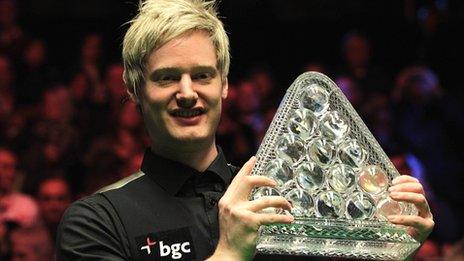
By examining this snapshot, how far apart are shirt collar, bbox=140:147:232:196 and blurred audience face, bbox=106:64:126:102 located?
160 inches

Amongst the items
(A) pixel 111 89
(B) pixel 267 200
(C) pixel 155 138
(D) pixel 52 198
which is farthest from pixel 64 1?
(B) pixel 267 200

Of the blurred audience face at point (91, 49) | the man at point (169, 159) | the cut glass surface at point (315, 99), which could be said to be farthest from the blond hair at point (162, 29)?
the blurred audience face at point (91, 49)

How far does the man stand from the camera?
2965mm

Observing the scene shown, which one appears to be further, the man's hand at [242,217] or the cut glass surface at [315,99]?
the cut glass surface at [315,99]

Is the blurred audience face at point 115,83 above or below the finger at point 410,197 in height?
below

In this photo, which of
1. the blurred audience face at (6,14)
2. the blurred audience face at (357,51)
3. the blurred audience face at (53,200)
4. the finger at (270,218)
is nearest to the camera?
the finger at (270,218)

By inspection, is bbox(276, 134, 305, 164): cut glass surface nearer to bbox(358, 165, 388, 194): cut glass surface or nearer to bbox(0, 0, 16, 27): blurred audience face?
Result: bbox(358, 165, 388, 194): cut glass surface

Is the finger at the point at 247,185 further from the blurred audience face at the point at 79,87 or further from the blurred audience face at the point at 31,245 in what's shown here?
the blurred audience face at the point at 79,87

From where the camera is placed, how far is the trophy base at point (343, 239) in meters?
2.84

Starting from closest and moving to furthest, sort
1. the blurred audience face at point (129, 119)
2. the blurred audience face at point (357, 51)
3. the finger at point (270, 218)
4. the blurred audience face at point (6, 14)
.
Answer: the finger at point (270, 218) → the blurred audience face at point (129, 119) → the blurred audience face at point (357, 51) → the blurred audience face at point (6, 14)

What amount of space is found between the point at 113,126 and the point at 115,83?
526mm

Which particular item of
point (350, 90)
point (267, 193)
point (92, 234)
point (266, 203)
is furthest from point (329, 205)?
point (350, 90)

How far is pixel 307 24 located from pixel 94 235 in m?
5.68

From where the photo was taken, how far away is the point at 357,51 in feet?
24.5
